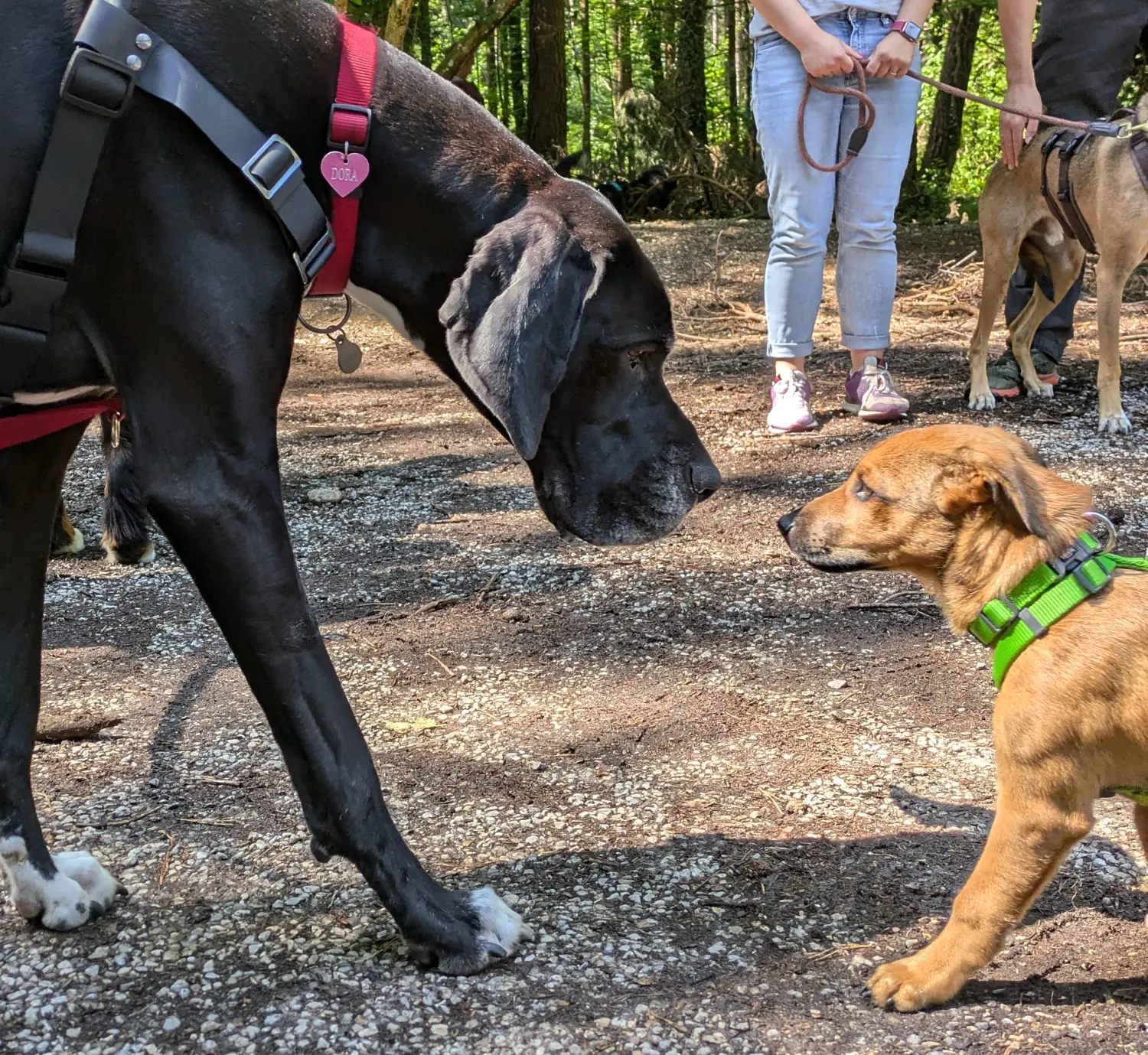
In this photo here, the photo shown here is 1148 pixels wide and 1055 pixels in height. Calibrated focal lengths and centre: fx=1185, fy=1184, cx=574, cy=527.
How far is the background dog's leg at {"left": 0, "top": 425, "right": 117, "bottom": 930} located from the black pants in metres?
6.00

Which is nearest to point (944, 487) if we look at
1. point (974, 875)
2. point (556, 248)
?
point (974, 875)

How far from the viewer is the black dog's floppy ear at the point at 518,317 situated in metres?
2.20

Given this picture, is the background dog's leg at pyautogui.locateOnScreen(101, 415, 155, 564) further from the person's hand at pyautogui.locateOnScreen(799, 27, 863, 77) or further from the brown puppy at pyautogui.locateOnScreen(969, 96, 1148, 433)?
the brown puppy at pyautogui.locateOnScreen(969, 96, 1148, 433)

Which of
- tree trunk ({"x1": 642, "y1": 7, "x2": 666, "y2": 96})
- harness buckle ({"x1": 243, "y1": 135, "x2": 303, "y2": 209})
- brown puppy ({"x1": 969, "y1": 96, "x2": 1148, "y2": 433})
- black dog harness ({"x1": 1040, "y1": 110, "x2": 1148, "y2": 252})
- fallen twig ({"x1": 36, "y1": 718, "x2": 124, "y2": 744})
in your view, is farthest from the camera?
tree trunk ({"x1": 642, "y1": 7, "x2": 666, "y2": 96})

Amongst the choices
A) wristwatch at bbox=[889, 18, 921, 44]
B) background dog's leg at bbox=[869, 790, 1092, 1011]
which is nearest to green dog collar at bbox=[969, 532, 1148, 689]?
background dog's leg at bbox=[869, 790, 1092, 1011]

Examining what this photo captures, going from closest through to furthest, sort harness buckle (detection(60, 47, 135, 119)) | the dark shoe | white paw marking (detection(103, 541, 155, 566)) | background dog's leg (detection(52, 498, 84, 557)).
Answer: harness buckle (detection(60, 47, 135, 119)) → white paw marking (detection(103, 541, 155, 566)) → background dog's leg (detection(52, 498, 84, 557)) → the dark shoe

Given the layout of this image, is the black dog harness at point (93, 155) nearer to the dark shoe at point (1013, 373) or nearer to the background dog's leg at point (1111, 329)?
the background dog's leg at point (1111, 329)

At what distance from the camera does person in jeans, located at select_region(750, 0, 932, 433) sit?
534 centimetres

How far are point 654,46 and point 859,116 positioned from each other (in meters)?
14.6

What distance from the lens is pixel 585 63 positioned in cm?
2192

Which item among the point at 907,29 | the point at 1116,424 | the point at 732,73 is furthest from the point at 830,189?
the point at 732,73

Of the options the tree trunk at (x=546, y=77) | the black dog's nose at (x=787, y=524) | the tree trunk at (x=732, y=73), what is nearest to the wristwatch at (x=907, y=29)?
the black dog's nose at (x=787, y=524)

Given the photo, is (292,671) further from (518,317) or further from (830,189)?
(830,189)

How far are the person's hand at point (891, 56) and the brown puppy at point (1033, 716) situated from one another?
3.41 meters
